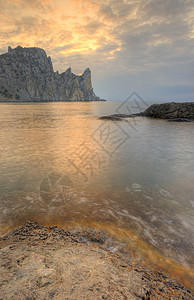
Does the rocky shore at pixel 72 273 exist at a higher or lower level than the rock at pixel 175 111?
lower

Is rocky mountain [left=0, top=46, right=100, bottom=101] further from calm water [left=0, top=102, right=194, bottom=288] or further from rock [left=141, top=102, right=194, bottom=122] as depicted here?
calm water [left=0, top=102, right=194, bottom=288]

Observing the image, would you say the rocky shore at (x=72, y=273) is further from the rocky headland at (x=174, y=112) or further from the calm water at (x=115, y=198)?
the rocky headland at (x=174, y=112)

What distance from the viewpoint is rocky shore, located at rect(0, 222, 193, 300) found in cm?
195

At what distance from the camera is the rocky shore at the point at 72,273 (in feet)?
6.38

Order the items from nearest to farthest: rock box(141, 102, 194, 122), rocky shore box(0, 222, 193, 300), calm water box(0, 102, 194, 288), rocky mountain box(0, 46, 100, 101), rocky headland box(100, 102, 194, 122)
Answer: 1. rocky shore box(0, 222, 193, 300)
2. calm water box(0, 102, 194, 288)
3. rocky headland box(100, 102, 194, 122)
4. rock box(141, 102, 194, 122)
5. rocky mountain box(0, 46, 100, 101)

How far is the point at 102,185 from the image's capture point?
617cm

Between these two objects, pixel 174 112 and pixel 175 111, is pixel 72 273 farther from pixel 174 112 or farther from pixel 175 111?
pixel 175 111

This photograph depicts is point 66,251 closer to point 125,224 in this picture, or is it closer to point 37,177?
point 125,224

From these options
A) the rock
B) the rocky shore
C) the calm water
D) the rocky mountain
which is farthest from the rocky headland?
the rocky mountain

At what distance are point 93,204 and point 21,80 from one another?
210 m

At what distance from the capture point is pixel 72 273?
2234 mm

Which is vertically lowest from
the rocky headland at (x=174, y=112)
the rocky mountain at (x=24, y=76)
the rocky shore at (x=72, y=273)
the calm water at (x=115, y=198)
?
the calm water at (x=115, y=198)

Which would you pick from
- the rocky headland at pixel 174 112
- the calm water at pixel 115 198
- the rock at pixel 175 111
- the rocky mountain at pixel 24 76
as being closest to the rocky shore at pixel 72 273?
the calm water at pixel 115 198

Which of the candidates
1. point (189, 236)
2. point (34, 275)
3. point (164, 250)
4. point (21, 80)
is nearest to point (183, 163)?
point (189, 236)
